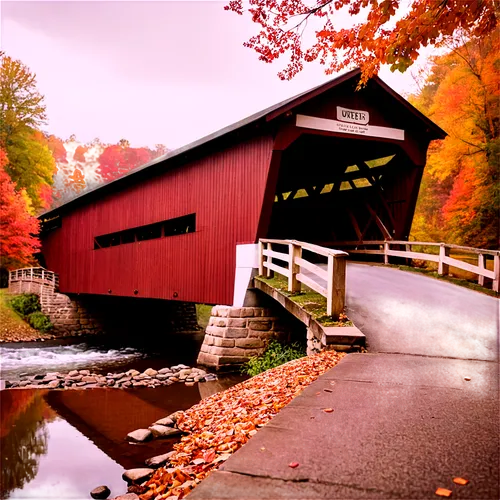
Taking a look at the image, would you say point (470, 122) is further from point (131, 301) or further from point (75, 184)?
point (75, 184)

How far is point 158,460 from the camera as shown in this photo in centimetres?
469

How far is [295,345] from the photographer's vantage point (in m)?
9.77

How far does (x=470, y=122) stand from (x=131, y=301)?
1706 centimetres

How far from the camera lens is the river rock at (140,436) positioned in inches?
223

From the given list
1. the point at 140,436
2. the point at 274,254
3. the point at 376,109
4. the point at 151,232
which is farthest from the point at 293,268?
the point at 151,232

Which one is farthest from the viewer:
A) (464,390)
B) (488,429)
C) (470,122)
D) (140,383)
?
(470,122)

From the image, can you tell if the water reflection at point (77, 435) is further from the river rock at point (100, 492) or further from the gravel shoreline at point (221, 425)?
the gravel shoreline at point (221, 425)

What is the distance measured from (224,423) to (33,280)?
70.1 ft

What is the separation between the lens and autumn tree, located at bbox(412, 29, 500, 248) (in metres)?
15.6

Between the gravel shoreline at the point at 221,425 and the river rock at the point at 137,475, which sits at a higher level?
the gravel shoreline at the point at 221,425

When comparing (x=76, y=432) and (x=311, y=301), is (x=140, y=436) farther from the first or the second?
(x=311, y=301)

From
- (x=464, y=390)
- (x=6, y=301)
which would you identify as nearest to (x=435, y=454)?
(x=464, y=390)

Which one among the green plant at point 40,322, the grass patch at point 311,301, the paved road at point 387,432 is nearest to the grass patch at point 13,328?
the green plant at point 40,322

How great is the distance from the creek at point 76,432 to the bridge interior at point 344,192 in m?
5.95
